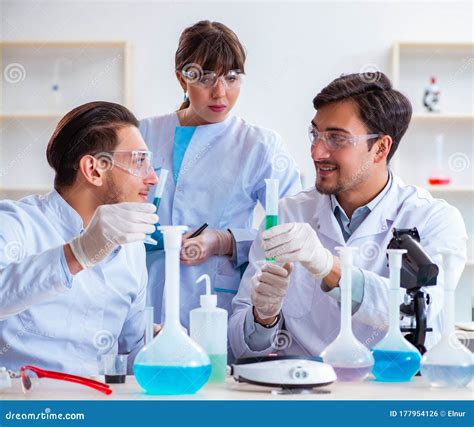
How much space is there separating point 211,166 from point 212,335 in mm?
1137

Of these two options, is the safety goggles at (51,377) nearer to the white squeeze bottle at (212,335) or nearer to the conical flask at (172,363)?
the conical flask at (172,363)

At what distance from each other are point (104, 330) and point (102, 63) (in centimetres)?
284

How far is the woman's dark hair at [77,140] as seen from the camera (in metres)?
1.95

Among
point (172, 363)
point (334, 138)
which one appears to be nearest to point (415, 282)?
point (172, 363)

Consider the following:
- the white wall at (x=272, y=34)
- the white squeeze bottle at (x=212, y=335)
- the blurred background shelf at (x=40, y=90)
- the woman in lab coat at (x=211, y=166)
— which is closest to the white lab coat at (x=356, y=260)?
the woman in lab coat at (x=211, y=166)

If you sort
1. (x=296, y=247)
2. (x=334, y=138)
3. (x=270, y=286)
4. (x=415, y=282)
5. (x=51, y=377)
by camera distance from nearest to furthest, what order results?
(x=51, y=377) < (x=415, y=282) < (x=296, y=247) < (x=270, y=286) < (x=334, y=138)

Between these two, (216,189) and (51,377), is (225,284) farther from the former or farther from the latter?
(51,377)

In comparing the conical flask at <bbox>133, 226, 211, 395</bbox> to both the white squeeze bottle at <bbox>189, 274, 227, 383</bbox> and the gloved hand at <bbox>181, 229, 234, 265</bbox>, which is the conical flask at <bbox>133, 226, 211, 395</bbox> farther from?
the gloved hand at <bbox>181, 229, 234, 265</bbox>

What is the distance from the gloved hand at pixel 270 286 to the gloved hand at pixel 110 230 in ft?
1.18

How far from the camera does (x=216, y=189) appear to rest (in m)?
2.49

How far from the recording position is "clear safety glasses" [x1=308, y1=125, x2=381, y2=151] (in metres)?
2.26

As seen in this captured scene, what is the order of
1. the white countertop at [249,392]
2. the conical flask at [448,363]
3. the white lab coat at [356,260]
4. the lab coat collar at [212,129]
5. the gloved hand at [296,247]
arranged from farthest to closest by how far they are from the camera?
the lab coat collar at [212,129] < the white lab coat at [356,260] < the gloved hand at [296,247] < the conical flask at [448,363] < the white countertop at [249,392]
